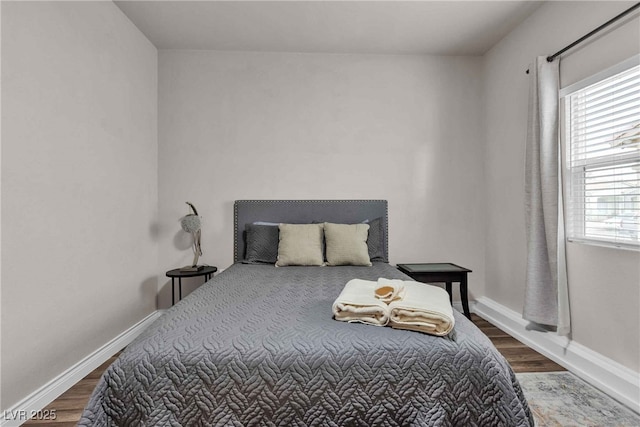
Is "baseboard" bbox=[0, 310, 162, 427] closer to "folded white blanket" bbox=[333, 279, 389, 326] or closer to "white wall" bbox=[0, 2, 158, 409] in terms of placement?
"white wall" bbox=[0, 2, 158, 409]

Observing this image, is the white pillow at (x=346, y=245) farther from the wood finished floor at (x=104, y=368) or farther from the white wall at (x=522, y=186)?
the white wall at (x=522, y=186)

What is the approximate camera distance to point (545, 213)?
8.11 feet

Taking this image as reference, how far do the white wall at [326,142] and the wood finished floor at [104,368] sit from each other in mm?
852

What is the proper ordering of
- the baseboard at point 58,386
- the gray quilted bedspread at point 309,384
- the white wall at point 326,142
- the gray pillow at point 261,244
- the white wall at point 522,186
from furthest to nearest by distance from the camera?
the white wall at point 326,142, the gray pillow at point 261,244, the white wall at point 522,186, the baseboard at point 58,386, the gray quilted bedspread at point 309,384

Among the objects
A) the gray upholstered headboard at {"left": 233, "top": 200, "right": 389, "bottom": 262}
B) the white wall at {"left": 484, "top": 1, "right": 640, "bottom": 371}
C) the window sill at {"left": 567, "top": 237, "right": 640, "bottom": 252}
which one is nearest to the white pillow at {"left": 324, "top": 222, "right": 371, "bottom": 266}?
the gray upholstered headboard at {"left": 233, "top": 200, "right": 389, "bottom": 262}

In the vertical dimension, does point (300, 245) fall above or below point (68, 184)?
below

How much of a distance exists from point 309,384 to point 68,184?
2.00 metres

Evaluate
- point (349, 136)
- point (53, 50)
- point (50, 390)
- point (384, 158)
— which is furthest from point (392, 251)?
point (53, 50)

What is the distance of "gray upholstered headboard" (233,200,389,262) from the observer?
347cm

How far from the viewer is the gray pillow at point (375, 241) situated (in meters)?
3.22

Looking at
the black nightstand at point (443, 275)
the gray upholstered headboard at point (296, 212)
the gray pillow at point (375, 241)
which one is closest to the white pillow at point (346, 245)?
the gray pillow at point (375, 241)
